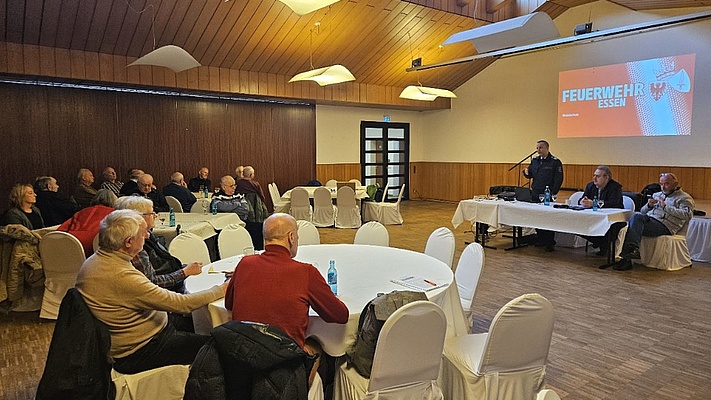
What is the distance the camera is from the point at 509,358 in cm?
238

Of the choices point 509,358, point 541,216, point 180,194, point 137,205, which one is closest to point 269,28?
point 180,194

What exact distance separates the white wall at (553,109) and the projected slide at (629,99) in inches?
6.6

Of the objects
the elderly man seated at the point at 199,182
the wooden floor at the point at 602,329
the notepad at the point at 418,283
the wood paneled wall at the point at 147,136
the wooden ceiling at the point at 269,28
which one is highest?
the wooden ceiling at the point at 269,28

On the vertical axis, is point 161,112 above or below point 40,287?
above

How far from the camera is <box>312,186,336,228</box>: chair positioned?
30.5 feet

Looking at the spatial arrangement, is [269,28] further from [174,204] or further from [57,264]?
[57,264]

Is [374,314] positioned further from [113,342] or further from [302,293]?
[113,342]

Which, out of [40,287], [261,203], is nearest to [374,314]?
[40,287]

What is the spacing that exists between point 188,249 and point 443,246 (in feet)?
6.74

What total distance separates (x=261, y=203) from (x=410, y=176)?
329 inches

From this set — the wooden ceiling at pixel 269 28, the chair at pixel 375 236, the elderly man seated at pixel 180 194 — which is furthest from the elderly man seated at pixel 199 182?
the chair at pixel 375 236

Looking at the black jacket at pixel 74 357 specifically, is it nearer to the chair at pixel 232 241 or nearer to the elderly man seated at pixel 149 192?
the chair at pixel 232 241

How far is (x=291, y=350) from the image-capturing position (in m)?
1.83

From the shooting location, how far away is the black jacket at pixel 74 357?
2.10 metres
